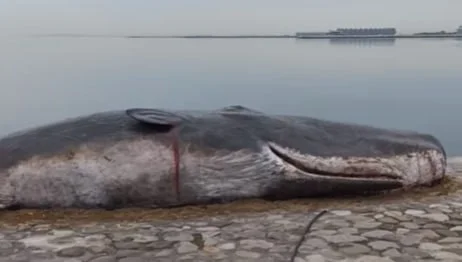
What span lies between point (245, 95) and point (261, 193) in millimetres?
23695

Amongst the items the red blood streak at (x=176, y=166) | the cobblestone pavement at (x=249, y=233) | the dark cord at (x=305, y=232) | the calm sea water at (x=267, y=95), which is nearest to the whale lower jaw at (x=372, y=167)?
the cobblestone pavement at (x=249, y=233)

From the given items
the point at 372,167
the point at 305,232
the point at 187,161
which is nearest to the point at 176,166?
the point at 187,161

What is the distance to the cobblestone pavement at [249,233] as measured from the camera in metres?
5.23

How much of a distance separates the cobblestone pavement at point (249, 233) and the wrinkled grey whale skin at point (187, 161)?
0.55ft

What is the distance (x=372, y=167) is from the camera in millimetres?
7227

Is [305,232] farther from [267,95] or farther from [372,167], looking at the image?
[267,95]

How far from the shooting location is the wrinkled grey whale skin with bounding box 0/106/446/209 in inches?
262

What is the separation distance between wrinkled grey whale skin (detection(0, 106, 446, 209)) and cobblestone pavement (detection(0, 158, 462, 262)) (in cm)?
17

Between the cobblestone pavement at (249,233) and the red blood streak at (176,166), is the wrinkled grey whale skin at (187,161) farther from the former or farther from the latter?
the cobblestone pavement at (249,233)

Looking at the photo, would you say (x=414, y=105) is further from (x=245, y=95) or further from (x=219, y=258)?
(x=219, y=258)

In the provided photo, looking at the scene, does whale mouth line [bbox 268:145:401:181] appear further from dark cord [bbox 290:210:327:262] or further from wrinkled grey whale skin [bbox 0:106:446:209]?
dark cord [bbox 290:210:327:262]

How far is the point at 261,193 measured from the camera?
274 inches

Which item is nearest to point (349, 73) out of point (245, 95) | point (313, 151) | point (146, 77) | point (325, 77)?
point (325, 77)

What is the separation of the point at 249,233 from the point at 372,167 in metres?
2.02
